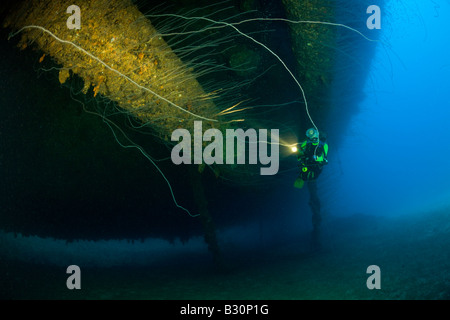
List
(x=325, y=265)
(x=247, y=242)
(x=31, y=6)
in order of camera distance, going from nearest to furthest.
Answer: (x=31, y=6), (x=325, y=265), (x=247, y=242)

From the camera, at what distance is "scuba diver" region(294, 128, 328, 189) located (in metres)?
4.78

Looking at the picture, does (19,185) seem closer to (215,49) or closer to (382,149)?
(215,49)

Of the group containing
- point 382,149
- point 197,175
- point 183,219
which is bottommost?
point 183,219

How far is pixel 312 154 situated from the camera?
5.02 meters

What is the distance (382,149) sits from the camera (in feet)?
438

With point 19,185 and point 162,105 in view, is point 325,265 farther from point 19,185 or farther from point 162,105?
point 19,185

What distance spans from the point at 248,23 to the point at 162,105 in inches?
68.1

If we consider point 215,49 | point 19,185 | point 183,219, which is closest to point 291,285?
point 183,219

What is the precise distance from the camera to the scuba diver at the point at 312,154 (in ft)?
15.7

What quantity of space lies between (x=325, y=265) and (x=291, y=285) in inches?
57.1
